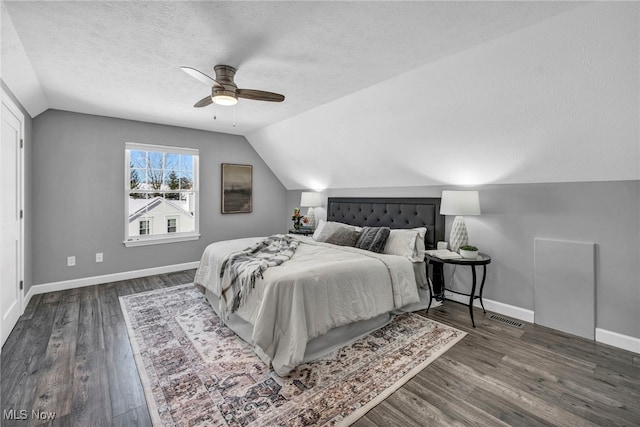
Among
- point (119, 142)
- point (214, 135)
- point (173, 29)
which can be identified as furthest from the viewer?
point (214, 135)

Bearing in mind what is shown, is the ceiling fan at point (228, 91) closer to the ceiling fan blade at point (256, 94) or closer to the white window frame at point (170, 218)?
the ceiling fan blade at point (256, 94)

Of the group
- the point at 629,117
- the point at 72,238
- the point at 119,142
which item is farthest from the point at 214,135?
the point at 629,117

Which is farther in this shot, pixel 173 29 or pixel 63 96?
pixel 63 96

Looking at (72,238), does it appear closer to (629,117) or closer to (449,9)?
(449,9)

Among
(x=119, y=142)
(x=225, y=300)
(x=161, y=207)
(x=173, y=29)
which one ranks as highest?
(x=173, y=29)

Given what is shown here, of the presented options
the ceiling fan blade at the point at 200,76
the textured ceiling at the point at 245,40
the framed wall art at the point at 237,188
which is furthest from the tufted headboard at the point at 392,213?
the ceiling fan blade at the point at 200,76

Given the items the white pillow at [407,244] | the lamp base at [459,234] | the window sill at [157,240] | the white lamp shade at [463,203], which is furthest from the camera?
the window sill at [157,240]

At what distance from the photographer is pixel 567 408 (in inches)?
72.3

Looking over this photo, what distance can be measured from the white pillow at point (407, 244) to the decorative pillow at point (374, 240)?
80 mm

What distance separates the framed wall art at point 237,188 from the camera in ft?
18.3

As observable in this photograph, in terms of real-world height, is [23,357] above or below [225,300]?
below

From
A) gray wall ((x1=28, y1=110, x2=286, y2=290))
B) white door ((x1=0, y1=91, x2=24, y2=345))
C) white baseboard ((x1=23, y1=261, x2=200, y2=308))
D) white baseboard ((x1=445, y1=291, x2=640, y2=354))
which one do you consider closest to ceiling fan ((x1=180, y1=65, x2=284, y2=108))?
white door ((x1=0, y1=91, x2=24, y2=345))

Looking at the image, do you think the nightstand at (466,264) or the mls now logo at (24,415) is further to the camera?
the nightstand at (466,264)

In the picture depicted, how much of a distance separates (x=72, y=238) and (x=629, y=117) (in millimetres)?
6237
